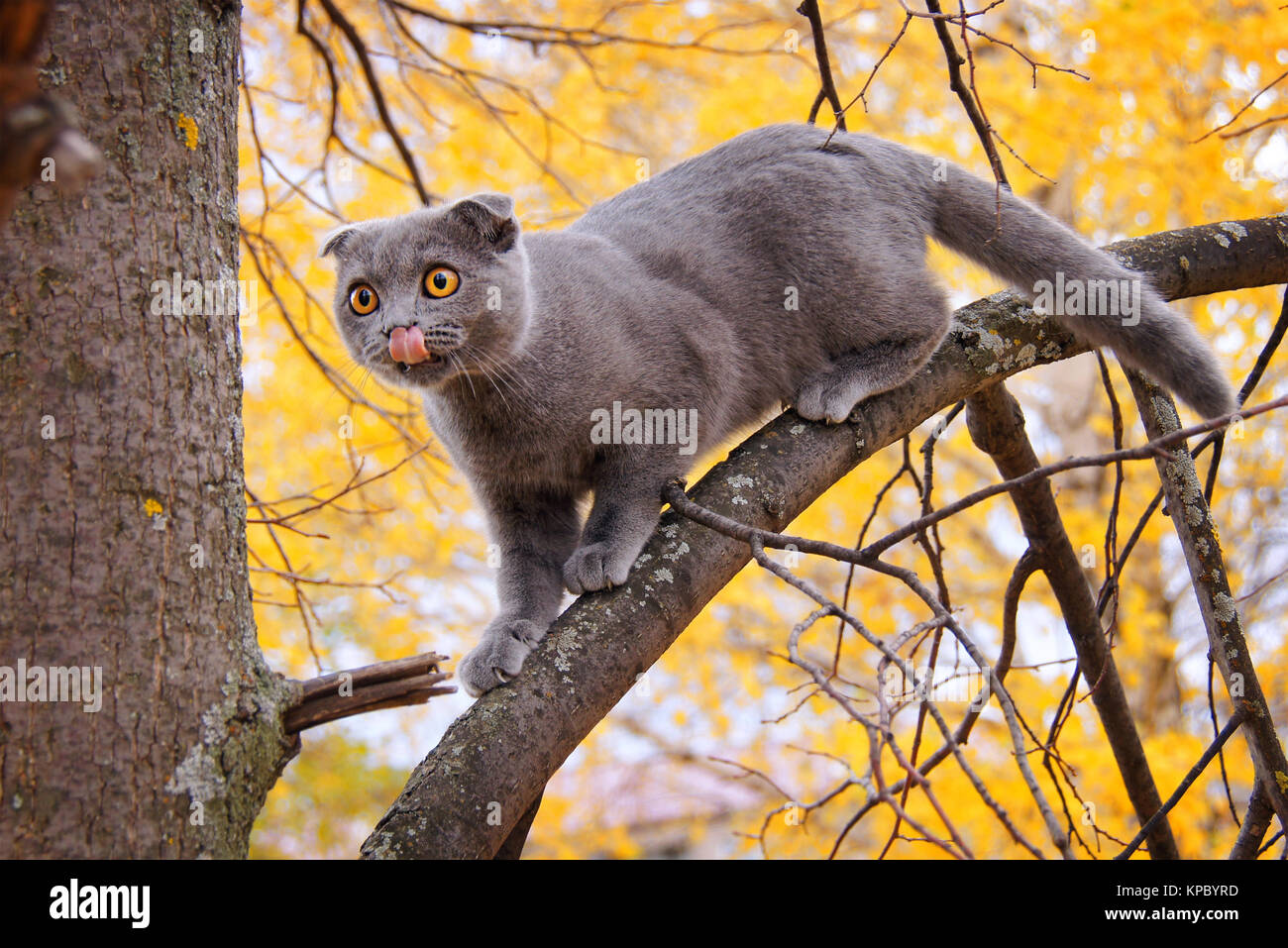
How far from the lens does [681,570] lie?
184 cm

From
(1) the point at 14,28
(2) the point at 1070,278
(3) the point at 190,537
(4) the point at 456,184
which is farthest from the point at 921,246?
(4) the point at 456,184

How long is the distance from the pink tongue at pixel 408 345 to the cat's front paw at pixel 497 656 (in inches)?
24.3

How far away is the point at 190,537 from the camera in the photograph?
1.40m

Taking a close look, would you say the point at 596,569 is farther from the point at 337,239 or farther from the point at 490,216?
the point at 337,239

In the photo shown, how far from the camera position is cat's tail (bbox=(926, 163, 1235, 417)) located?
91.0 inches

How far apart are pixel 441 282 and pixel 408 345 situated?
0.66 feet

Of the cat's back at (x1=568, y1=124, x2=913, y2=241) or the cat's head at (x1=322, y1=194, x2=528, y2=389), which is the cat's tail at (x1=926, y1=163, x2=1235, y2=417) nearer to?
the cat's back at (x1=568, y1=124, x2=913, y2=241)

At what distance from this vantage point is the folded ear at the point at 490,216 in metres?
2.27

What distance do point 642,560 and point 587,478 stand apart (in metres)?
0.61

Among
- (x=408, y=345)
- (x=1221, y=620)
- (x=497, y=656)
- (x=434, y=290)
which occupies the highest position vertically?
(x=434, y=290)

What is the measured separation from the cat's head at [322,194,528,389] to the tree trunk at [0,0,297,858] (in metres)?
0.65

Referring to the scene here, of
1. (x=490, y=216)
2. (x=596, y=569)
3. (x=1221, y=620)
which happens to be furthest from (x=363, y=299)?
(x=1221, y=620)
